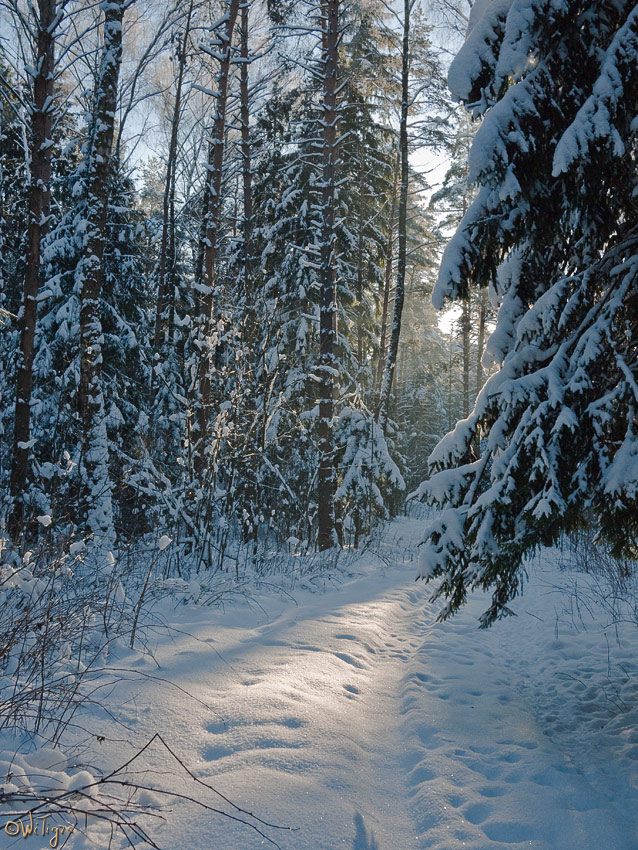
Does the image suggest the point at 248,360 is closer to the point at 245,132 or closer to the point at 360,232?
the point at 245,132

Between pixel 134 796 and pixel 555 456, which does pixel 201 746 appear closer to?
pixel 134 796

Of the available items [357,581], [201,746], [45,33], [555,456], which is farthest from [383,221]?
[201,746]

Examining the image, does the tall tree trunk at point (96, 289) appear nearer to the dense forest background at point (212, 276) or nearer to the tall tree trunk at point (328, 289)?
the dense forest background at point (212, 276)

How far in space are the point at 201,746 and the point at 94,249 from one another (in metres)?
6.79

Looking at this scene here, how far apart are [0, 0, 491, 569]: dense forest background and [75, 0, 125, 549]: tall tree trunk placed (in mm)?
31

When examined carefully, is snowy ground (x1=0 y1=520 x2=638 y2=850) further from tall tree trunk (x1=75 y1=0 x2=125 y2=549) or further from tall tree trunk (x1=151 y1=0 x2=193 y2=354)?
tall tree trunk (x1=151 y1=0 x2=193 y2=354)

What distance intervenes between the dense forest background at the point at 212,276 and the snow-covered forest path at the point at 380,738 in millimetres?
3413

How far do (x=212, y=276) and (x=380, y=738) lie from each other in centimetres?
792

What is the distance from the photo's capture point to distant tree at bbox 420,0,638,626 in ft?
9.93

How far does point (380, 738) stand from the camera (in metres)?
3.15

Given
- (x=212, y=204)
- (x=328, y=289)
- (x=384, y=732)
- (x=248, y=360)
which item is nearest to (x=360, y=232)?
(x=328, y=289)

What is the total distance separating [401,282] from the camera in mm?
13641

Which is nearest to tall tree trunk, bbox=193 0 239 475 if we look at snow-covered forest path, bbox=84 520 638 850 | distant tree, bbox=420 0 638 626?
snow-covered forest path, bbox=84 520 638 850

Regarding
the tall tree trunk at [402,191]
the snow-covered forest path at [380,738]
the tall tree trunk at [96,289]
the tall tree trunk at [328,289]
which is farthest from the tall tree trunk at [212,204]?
the tall tree trunk at [402,191]
